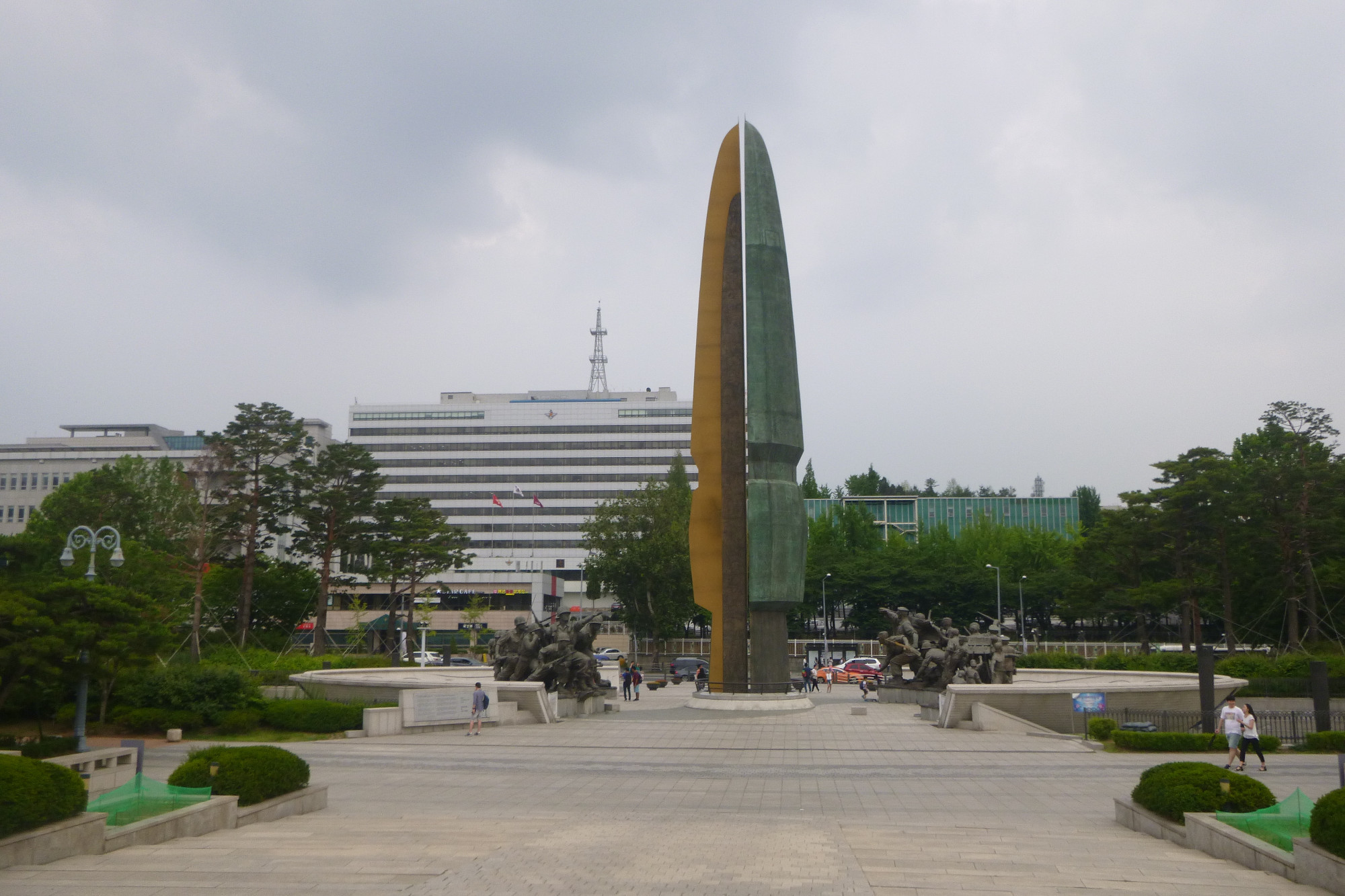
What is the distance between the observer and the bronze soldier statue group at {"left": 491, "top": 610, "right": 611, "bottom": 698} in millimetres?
30297

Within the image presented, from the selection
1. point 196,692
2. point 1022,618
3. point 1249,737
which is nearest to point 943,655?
point 1249,737

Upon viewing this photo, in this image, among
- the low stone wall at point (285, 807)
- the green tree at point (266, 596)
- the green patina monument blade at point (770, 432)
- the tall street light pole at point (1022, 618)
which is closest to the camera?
the low stone wall at point (285, 807)

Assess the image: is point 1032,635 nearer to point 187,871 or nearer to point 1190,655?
point 1190,655

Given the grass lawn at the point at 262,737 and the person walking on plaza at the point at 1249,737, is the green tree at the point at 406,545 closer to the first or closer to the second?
the grass lawn at the point at 262,737

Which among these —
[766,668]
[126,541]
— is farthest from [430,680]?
[126,541]

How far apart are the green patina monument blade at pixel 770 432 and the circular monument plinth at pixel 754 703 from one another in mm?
976

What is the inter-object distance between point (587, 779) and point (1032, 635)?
67.5 m

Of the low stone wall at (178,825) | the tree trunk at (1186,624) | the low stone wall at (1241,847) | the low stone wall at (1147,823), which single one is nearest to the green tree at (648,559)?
the tree trunk at (1186,624)

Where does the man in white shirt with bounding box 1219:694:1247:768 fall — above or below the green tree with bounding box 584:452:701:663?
below

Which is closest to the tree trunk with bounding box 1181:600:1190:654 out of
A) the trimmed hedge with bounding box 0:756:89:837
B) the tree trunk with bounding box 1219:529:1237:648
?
the tree trunk with bounding box 1219:529:1237:648

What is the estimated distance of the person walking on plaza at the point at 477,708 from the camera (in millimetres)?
25172

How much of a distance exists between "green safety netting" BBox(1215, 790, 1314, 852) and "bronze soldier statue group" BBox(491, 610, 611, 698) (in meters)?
21.3

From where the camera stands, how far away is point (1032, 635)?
7794cm

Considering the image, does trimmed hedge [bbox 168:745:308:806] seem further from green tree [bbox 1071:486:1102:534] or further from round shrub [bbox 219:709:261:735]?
green tree [bbox 1071:486:1102:534]
